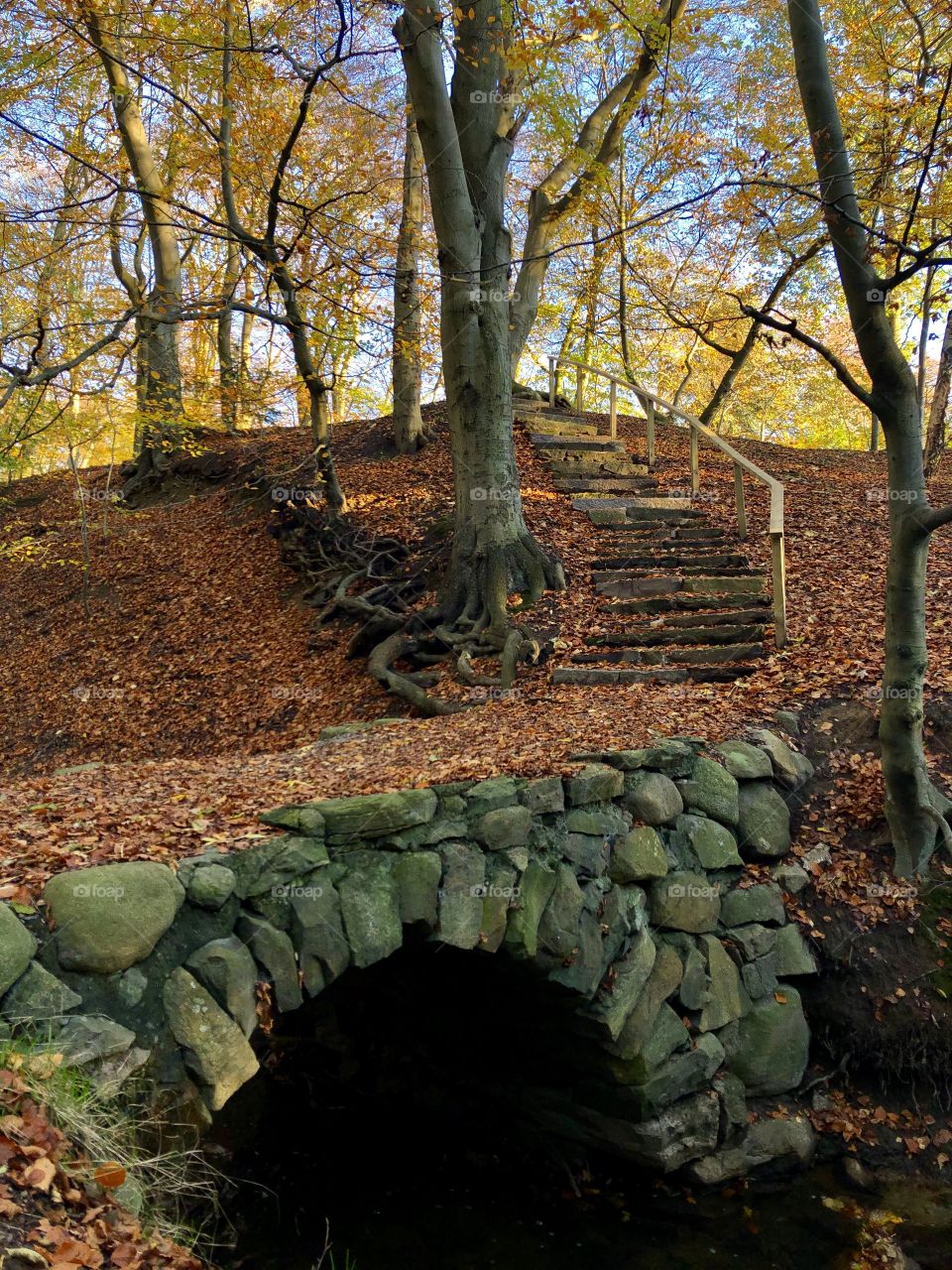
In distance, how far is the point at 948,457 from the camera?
1689 centimetres

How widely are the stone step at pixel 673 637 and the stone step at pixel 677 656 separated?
13cm

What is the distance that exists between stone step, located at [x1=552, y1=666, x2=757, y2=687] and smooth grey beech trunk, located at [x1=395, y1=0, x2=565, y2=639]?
3.26 feet

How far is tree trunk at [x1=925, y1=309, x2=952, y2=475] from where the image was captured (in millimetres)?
11742

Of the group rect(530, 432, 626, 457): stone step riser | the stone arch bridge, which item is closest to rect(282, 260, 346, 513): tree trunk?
rect(530, 432, 626, 457): stone step riser

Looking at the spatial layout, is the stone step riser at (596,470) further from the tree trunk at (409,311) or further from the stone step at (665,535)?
the tree trunk at (409,311)

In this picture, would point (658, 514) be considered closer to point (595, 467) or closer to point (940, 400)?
point (595, 467)

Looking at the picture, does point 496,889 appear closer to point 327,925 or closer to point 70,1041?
point 327,925

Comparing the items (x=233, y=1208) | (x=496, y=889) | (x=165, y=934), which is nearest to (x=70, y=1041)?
(x=165, y=934)

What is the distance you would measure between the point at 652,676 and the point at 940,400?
24.1 ft

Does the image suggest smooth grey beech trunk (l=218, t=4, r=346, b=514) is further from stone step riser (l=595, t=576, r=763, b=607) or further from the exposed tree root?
stone step riser (l=595, t=576, r=763, b=607)

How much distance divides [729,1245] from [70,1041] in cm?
369

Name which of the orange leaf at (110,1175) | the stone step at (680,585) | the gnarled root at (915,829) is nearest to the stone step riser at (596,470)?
the stone step at (680,585)

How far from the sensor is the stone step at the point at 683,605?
8.65 metres

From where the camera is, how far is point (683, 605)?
8.71m
